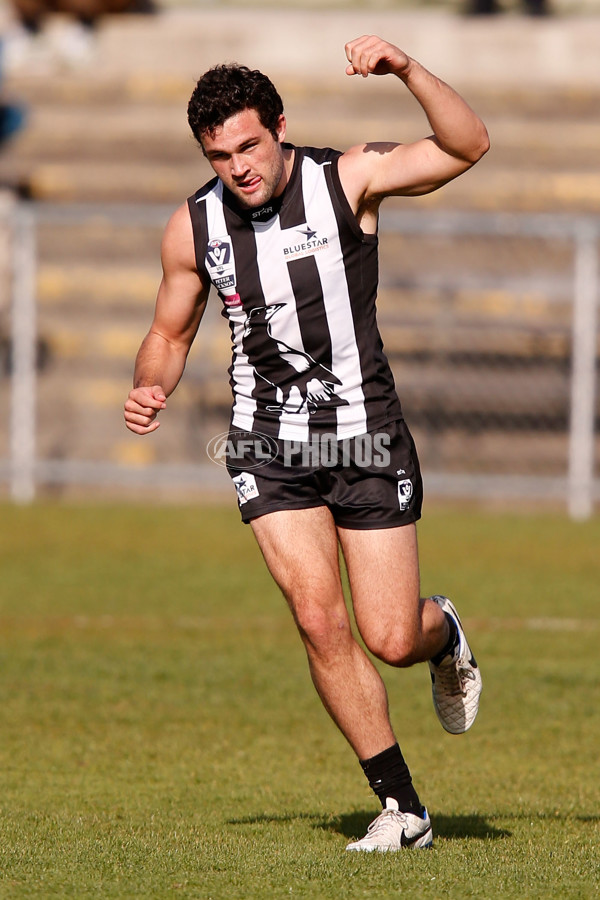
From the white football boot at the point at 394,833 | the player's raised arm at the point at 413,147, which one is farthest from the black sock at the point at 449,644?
the player's raised arm at the point at 413,147

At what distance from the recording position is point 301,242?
4.31 meters

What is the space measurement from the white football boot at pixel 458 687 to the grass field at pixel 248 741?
289 millimetres

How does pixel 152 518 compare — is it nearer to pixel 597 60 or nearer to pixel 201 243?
pixel 201 243

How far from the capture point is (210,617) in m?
8.26

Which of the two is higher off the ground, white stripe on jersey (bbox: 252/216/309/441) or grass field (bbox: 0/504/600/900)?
white stripe on jersey (bbox: 252/216/309/441)

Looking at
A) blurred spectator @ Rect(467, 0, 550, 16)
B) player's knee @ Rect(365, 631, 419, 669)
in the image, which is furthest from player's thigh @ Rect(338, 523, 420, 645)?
blurred spectator @ Rect(467, 0, 550, 16)

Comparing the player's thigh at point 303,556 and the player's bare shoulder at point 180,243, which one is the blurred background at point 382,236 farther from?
the player's thigh at point 303,556

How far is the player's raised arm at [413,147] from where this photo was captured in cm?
403

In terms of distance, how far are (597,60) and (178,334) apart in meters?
14.4

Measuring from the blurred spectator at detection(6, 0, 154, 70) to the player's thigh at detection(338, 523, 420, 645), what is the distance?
48.8 ft

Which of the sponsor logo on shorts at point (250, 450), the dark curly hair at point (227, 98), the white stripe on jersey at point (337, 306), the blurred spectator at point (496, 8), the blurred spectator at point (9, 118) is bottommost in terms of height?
the sponsor logo on shorts at point (250, 450)

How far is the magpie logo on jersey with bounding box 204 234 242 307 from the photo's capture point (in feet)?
14.2

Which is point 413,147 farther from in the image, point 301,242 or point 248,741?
point 248,741

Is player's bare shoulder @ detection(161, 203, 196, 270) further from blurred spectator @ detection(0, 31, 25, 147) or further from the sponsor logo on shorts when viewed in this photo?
blurred spectator @ detection(0, 31, 25, 147)
